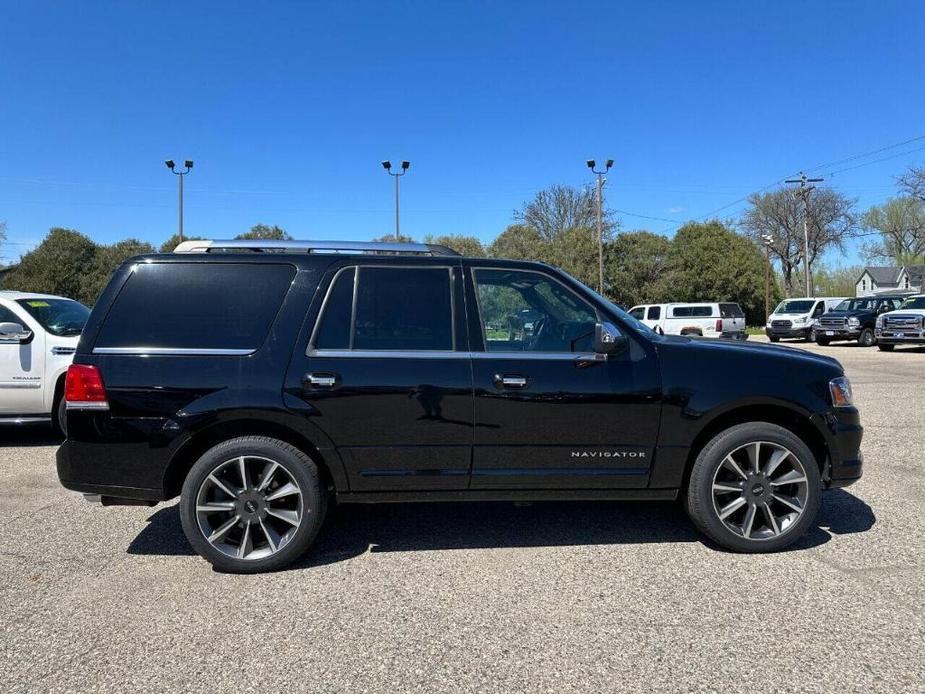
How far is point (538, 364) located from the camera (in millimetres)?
3678

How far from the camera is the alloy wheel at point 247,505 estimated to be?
3605mm

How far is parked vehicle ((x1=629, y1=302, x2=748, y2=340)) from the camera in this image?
23.9 meters

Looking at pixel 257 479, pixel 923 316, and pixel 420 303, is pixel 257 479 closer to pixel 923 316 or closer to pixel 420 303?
pixel 420 303

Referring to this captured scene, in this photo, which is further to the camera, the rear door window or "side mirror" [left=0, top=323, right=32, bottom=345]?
"side mirror" [left=0, top=323, right=32, bottom=345]

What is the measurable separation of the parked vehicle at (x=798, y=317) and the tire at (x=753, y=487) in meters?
27.8

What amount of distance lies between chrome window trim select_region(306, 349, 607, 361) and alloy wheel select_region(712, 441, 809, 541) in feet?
3.48

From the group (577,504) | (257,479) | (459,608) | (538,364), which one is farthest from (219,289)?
(577,504)

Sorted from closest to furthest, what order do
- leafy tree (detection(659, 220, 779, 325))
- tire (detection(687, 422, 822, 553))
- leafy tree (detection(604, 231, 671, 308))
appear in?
tire (detection(687, 422, 822, 553)), leafy tree (detection(604, 231, 671, 308)), leafy tree (detection(659, 220, 779, 325))

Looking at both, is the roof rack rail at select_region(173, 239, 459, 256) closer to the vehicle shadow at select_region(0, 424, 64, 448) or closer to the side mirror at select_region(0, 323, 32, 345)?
the side mirror at select_region(0, 323, 32, 345)

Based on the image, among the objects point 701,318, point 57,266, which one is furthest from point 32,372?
point 57,266

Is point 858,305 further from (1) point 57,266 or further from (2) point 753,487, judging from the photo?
(1) point 57,266

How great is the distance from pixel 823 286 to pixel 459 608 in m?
93.7

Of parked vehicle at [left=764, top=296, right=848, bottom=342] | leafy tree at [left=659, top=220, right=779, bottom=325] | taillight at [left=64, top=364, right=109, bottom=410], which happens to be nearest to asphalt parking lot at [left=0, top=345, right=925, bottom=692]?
taillight at [left=64, top=364, right=109, bottom=410]

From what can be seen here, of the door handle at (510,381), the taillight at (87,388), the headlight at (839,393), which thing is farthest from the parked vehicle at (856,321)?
the taillight at (87,388)
